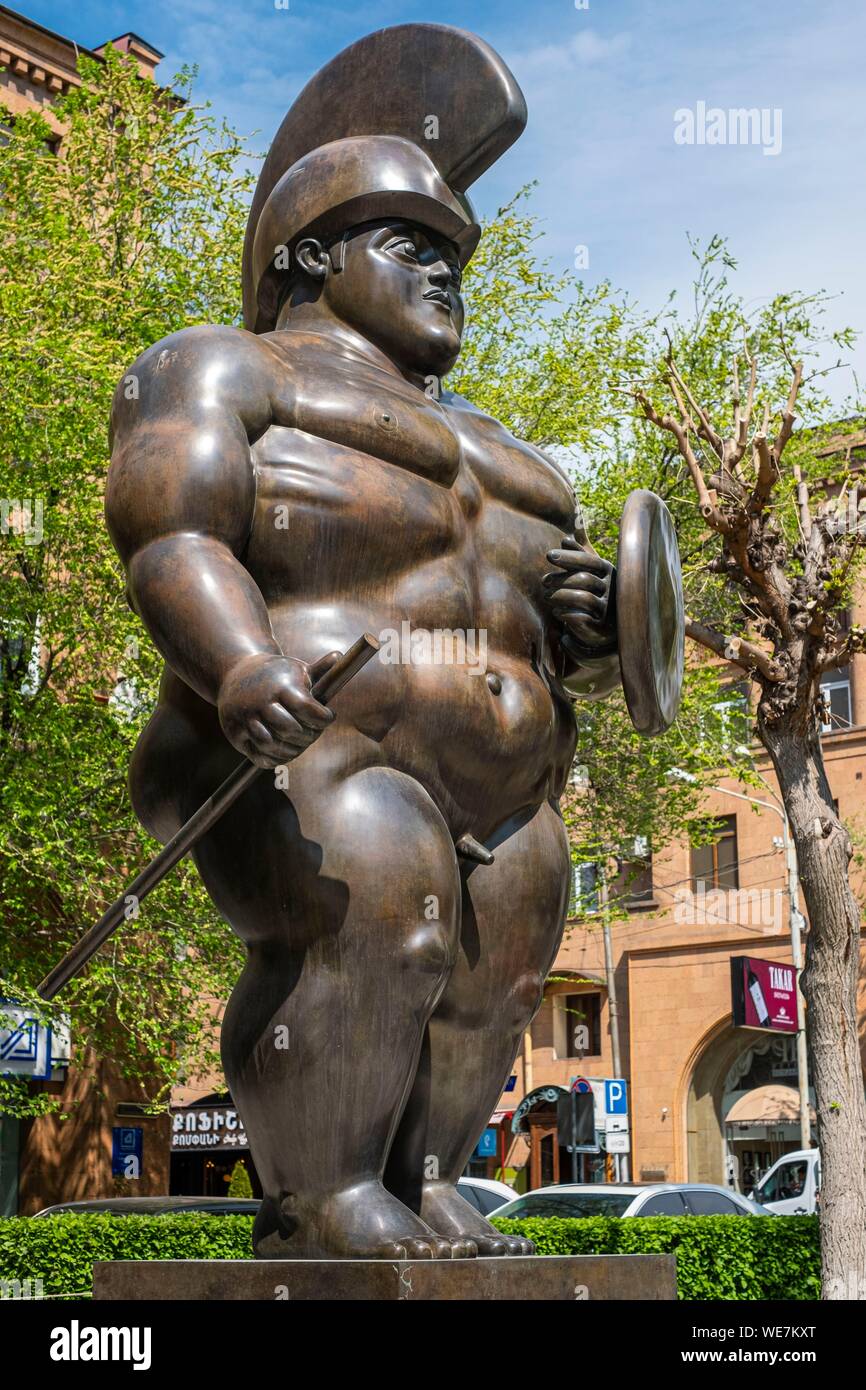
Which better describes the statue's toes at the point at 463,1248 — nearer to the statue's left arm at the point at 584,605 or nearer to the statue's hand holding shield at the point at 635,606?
the statue's hand holding shield at the point at 635,606

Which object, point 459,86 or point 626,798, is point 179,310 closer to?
point 626,798

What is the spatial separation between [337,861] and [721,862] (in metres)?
29.6

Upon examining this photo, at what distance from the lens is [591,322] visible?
18859mm

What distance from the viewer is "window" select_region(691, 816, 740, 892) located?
31453 millimetres

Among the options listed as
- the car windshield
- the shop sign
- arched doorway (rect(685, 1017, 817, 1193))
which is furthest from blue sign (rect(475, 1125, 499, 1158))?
the car windshield

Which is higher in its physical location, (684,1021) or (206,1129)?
(684,1021)

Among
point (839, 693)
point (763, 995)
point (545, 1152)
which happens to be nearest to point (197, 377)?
point (763, 995)

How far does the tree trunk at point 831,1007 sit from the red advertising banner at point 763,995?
50.7 feet

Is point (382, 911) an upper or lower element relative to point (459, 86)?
lower

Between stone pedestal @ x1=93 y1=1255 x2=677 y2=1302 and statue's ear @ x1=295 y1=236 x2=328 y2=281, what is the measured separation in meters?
2.07

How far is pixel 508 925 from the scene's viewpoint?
3.32m

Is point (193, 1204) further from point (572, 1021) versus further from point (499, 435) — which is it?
point (572, 1021)
